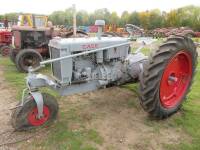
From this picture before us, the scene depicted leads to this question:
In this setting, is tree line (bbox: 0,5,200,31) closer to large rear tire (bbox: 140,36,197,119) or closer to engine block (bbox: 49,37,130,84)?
engine block (bbox: 49,37,130,84)

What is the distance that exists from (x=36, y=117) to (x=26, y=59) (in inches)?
171

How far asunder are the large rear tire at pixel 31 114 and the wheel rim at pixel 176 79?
1.60 meters

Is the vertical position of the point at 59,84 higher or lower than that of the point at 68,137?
higher

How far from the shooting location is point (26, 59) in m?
7.43

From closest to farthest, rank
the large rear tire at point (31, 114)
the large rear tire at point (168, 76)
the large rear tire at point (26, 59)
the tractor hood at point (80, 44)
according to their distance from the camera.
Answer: the large rear tire at point (31, 114)
the large rear tire at point (168, 76)
the tractor hood at point (80, 44)
the large rear tire at point (26, 59)

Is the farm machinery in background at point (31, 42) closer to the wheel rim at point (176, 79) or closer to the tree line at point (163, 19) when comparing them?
the wheel rim at point (176, 79)

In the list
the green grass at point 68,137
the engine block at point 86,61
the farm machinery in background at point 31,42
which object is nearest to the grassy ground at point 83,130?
the green grass at point 68,137

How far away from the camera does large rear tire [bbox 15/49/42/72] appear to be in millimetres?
7242

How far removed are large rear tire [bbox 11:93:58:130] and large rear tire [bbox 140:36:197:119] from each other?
1.27 metres

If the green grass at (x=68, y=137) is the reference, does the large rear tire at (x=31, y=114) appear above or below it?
above

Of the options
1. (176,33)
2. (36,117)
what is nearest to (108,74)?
(176,33)

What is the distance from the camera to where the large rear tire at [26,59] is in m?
7.24

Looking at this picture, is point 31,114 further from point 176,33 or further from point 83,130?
point 176,33

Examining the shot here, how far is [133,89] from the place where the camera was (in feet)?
17.7
